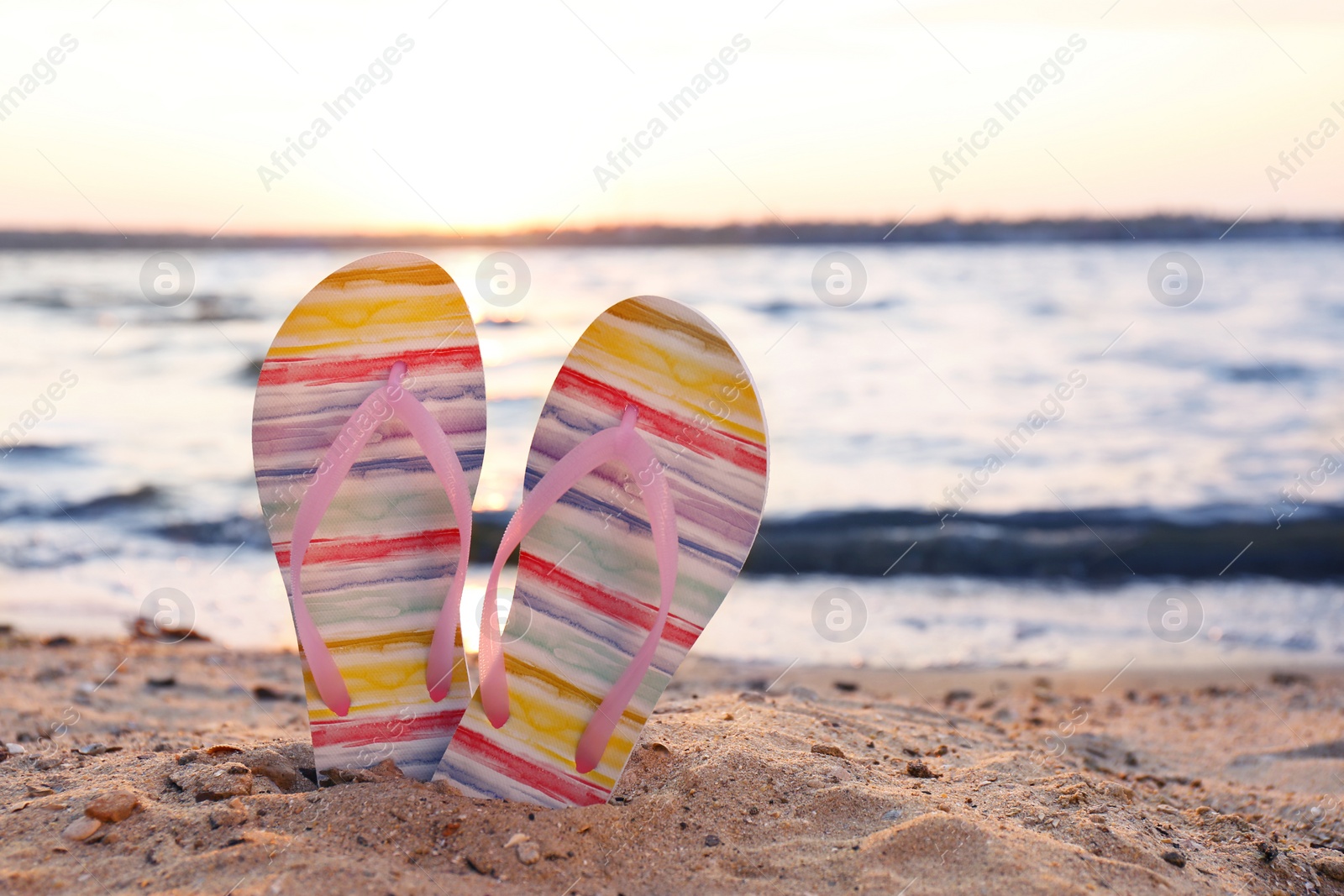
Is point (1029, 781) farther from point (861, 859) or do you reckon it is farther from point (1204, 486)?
point (1204, 486)

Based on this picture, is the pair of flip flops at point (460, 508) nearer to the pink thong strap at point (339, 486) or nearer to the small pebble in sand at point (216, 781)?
the pink thong strap at point (339, 486)

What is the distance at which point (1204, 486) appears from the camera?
5520mm

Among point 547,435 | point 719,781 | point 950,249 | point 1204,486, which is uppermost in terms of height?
point 950,249

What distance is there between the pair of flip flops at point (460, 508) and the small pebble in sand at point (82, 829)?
358 mm

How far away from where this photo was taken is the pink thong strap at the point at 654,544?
1714 millimetres

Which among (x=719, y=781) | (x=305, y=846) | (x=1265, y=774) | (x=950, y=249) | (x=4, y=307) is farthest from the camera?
(x=950, y=249)

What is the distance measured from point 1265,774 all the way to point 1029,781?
2.87 feet

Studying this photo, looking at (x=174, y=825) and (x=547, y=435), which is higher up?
(x=547, y=435)

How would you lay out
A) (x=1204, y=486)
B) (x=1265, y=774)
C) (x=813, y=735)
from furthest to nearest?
1. (x=1204, y=486)
2. (x=1265, y=774)
3. (x=813, y=735)

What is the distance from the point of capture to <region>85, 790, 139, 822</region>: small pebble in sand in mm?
1600

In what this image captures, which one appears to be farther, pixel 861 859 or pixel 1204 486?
pixel 1204 486

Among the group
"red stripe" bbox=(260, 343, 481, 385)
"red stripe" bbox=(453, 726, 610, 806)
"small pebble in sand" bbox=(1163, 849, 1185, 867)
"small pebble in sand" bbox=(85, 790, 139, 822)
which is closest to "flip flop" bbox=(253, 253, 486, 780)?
"red stripe" bbox=(260, 343, 481, 385)

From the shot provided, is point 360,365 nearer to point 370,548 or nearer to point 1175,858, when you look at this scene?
point 370,548

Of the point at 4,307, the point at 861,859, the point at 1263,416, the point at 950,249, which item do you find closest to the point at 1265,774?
the point at 861,859
